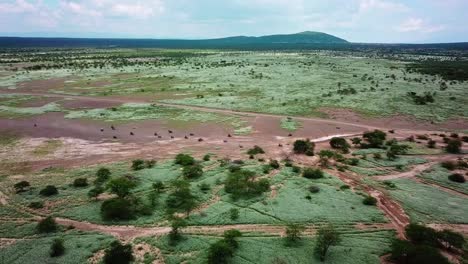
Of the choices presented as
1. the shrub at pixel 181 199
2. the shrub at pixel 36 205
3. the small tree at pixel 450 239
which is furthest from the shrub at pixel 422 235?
the shrub at pixel 36 205

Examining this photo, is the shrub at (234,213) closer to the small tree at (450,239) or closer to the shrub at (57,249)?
the shrub at (57,249)

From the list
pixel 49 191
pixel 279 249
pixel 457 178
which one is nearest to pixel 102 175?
pixel 49 191

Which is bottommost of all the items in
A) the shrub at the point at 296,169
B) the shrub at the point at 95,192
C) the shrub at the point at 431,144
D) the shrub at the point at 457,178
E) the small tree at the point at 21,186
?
the small tree at the point at 21,186

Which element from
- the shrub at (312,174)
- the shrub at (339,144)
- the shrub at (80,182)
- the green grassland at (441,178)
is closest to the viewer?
the shrub at (80,182)

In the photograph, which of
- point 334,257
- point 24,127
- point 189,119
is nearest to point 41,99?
point 24,127

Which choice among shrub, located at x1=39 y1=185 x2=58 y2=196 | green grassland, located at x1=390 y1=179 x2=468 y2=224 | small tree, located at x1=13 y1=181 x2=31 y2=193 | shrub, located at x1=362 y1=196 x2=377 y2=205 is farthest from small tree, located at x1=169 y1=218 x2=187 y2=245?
green grassland, located at x1=390 y1=179 x2=468 y2=224

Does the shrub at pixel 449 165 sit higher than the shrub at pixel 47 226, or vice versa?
the shrub at pixel 449 165

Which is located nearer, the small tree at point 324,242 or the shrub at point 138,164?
the small tree at point 324,242

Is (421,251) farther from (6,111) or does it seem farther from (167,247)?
(6,111)
